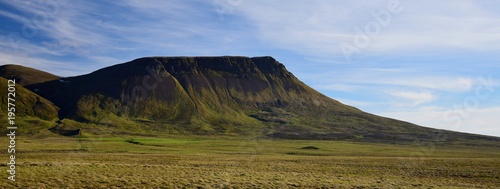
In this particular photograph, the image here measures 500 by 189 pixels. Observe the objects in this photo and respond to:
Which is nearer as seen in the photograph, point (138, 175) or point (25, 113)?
point (138, 175)

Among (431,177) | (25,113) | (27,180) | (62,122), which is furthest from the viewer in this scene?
(25,113)

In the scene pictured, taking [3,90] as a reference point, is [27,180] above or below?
below

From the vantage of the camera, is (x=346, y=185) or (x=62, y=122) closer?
(x=346, y=185)

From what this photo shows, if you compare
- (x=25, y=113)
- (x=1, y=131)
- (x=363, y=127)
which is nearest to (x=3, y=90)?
(x=25, y=113)

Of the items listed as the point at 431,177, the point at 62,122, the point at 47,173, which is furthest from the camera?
the point at 62,122

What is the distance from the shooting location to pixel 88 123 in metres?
181

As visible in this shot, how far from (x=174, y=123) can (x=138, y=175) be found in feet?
561

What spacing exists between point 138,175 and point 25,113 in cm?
18446

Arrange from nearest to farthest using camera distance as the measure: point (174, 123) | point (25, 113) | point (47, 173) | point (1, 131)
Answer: point (47, 173), point (1, 131), point (25, 113), point (174, 123)

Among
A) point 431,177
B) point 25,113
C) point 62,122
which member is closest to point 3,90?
point 25,113

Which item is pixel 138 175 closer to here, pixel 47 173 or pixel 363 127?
pixel 47 173

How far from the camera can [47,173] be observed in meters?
26.4

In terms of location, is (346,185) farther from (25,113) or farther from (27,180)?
(25,113)

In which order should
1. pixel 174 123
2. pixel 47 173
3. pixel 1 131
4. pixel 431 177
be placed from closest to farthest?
pixel 47 173 → pixel 431 177 → pixel 1 131 → pixel 174 123
